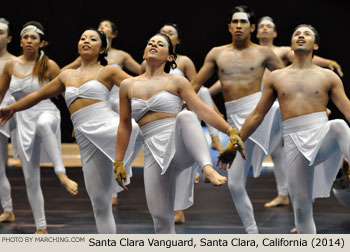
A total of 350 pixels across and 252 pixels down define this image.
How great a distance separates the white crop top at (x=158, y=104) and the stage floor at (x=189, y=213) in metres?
1.86

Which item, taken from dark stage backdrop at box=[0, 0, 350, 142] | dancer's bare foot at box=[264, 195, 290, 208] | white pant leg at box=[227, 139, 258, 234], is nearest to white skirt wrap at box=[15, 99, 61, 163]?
white pant leg at box=[227, 139, 258, 234]

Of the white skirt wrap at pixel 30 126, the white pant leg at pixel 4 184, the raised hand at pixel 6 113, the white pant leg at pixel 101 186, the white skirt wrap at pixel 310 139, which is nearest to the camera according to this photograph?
the white skirt wrap at pixel 310 139

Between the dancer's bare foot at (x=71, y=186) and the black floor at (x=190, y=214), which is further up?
the dancer's bare foot at (x=71, y=186)

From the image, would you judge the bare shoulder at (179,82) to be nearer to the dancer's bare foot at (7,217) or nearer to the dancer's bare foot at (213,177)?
the dancer's bare foot at (213,177)

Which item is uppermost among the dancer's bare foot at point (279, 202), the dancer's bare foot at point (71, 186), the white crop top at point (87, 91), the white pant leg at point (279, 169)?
the white crop top at point (87, 91)

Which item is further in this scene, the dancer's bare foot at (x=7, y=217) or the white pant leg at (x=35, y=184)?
the dancer's bare foot at (x=7, y=217)

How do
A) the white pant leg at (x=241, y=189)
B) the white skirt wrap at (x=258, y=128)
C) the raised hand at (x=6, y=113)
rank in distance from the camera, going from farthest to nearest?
the white skirt wrap at (x=258, y=128) → the white pant leg at (x=241, y=189) → the raised hand at (x=6, y=113)

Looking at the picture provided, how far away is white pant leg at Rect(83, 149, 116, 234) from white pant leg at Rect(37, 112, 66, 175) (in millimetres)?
716

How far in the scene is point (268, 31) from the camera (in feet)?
26.6

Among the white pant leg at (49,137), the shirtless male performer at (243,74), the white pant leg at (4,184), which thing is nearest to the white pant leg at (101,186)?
the white pant leg at (49,137)

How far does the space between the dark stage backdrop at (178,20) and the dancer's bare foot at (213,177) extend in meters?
7.94

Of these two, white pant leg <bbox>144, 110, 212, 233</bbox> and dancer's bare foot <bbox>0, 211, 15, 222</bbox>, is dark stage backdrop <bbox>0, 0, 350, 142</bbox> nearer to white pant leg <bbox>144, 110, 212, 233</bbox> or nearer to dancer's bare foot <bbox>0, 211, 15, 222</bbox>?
dancer's bare foot <bbox>0, 211, 15, 222</bbox>

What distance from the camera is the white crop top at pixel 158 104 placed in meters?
4.86

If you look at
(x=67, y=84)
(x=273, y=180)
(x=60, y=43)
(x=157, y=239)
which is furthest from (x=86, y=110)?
(x=60, y=43)
